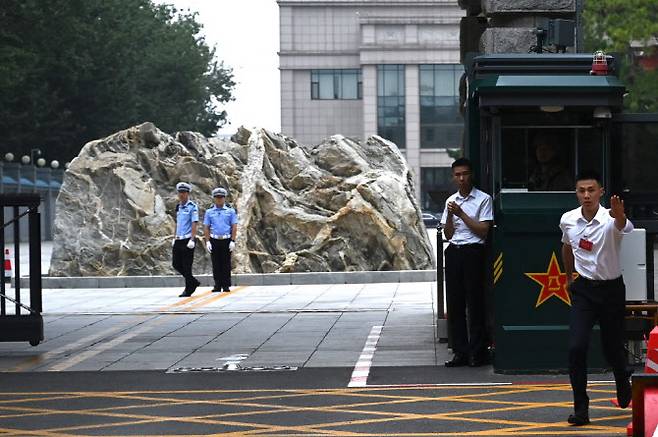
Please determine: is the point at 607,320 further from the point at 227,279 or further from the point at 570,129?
the point at 227,279

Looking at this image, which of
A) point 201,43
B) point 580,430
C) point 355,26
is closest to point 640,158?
point 580,430

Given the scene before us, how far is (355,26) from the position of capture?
369ft

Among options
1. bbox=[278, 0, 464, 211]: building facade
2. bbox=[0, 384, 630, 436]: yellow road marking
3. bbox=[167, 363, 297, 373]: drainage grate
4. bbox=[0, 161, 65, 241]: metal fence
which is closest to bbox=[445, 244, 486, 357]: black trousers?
bbox=[0, 384, 630, 436]: yellow road marking

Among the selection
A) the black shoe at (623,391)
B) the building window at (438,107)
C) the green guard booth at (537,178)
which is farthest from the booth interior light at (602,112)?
the building window at (438,107)

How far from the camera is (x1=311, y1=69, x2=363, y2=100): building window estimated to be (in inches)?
4449

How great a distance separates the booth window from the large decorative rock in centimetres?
1592

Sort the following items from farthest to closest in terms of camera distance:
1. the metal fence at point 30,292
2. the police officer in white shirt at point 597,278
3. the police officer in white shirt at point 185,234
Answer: the police officer in white shirt at point 185,234
the metal fence at point 30,292
the police officer in white shirt at point 597,278

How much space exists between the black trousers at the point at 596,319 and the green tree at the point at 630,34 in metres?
39.4

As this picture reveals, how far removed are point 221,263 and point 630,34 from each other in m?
27.8

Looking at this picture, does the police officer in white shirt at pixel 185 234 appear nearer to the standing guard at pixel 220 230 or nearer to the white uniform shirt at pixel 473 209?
the standing guard at pixel 220 230

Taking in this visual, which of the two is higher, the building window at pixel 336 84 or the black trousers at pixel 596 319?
the building window at pixel 336 84

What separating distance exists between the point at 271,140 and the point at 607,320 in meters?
20.7

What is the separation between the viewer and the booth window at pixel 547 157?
12.4 meters

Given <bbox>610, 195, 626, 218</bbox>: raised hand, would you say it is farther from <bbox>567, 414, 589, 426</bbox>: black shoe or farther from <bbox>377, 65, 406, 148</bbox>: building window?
<bbox>377, 65, 406, 148</bbox>: building window
